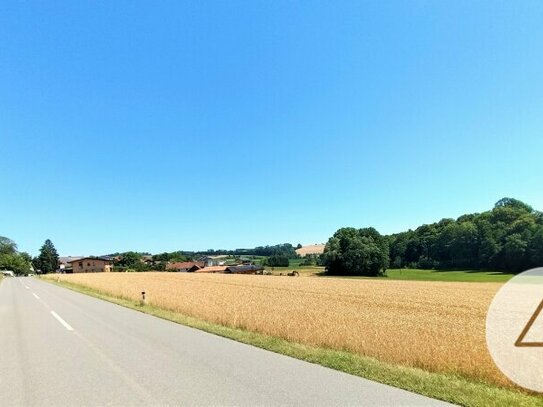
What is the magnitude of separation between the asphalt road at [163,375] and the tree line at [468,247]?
85040mm

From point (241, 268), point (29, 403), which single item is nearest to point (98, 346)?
point (29, 403)

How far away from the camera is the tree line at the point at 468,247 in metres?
84.7

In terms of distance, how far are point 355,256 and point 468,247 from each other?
33.1 metres

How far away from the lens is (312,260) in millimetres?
148625

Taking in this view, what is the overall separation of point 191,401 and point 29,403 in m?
2.19

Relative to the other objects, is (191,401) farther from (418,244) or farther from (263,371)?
(418,244)

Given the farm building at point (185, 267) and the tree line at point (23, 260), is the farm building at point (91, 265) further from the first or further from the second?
the farm building at point (185, 267)

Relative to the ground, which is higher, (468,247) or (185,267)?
(468,247)

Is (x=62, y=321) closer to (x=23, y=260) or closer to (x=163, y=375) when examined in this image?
(x=163, y=375)

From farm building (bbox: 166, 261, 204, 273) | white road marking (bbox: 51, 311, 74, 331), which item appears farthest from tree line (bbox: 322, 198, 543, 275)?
white road marking (bbox: 51, 311, 74, 331)

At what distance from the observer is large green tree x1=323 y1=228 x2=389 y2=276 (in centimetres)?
9344

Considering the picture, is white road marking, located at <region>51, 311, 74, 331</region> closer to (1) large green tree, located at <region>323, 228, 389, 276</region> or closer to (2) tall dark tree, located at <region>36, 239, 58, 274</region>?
(1) large green tree, located at <region>323, 228, 389, 276</region>

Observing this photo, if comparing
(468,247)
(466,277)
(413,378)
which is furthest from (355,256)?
(413,378)

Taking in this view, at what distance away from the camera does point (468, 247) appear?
10675 centimetres
